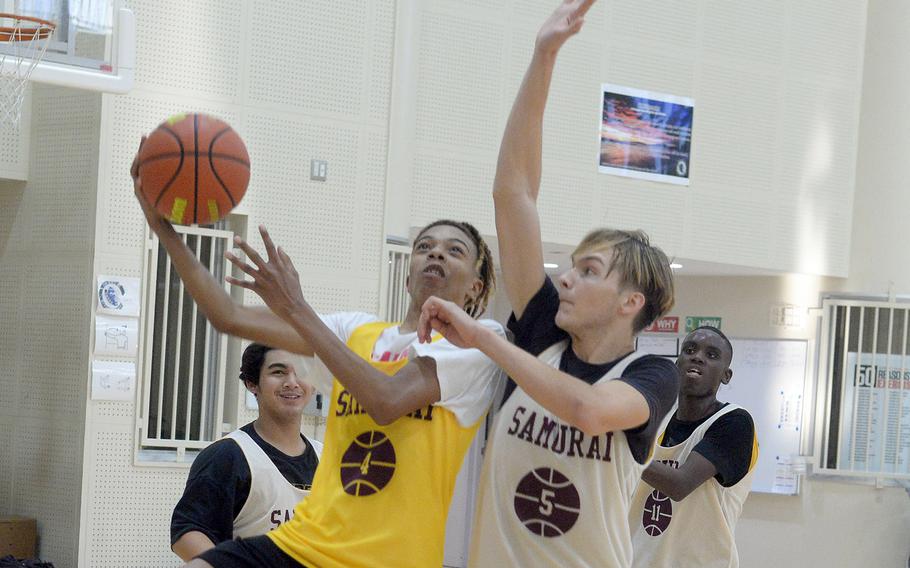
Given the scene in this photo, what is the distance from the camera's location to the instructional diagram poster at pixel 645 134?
949cm

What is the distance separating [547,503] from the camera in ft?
9.37

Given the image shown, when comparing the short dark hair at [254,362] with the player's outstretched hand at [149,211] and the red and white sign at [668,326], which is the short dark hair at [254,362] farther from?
the red and white sign at [668,326]

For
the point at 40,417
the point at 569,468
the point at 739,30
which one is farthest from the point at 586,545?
the point at 739,30

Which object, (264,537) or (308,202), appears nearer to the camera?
(264,537)

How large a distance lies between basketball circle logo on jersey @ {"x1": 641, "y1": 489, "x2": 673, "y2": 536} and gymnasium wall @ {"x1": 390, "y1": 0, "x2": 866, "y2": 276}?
424 centimetres

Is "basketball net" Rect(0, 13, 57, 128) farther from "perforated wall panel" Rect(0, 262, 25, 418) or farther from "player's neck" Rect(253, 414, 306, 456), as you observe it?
"player's neck" Rect(253, 414, 306, 456)

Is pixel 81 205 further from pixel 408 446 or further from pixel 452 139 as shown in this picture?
pixel 408 446

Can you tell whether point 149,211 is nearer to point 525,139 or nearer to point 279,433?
point 525,139

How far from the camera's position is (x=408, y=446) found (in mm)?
2881

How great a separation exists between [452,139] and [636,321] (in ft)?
19.7

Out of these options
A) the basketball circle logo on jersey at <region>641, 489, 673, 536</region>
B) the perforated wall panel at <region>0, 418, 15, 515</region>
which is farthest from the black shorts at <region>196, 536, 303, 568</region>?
the perforated wall panel at <region>0, 418, 15, 515</region>

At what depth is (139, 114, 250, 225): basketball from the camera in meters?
3.03

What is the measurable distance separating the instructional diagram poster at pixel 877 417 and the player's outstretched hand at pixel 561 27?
829 centimetres

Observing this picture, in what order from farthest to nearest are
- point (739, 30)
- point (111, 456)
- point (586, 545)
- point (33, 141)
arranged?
point (739, 30)
point (33, 141)
point (111, 456)
point (586, 545)
